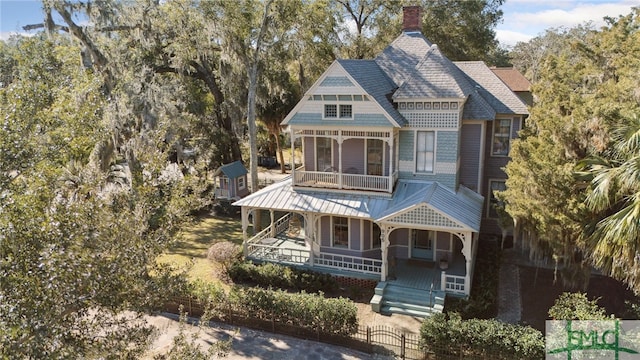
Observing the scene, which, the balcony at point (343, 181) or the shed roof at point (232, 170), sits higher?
the balcony at point (343, 181)

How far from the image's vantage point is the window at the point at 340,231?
709 inches

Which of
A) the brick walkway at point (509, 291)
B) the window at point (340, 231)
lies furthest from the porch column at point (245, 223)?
the brick walkway at point (509, 291)

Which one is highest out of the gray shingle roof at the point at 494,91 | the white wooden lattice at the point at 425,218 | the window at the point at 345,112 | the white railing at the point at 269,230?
the gray shingle roof at the point at 494,91

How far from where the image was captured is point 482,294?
1495cm

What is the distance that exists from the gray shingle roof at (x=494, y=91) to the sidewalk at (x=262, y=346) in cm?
1295

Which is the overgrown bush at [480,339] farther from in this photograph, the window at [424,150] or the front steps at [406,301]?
the window at [424,150]

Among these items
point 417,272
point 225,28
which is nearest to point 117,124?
point 225,28

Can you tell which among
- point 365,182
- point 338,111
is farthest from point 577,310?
point 338,111

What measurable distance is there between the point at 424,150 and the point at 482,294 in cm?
612

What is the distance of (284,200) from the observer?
58.6 feet

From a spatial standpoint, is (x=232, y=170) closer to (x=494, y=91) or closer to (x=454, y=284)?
(x=494, y=91)

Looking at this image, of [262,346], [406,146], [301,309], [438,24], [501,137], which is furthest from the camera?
[438,24]

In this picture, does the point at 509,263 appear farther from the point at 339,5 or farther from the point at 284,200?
the point at 339,5

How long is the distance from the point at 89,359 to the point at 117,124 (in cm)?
1519
